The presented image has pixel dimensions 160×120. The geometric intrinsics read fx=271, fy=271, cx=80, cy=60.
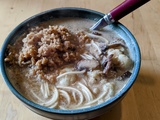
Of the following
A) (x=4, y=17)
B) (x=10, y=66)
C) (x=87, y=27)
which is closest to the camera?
(x=10, y=66)

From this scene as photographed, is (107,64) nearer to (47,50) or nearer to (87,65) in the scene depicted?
(87,65)

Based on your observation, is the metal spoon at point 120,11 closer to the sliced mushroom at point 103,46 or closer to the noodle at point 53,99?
the sliced mushroom at point 103,46

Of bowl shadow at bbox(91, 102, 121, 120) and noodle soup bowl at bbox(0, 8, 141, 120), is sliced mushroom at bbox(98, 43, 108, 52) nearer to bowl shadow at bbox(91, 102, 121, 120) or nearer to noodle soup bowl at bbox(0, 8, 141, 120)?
noodle soup bowl at bbox(0, 8, 141, 120)

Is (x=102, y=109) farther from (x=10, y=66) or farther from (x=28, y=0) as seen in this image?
(x=28, y=0)

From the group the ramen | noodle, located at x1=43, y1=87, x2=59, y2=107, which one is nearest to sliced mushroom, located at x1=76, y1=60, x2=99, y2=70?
the ramen

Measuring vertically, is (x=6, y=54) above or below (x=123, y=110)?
above

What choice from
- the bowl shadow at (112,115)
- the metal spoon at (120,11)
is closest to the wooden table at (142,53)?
the bowl shadow at (112,115)

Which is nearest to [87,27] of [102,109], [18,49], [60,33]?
[60,33]
